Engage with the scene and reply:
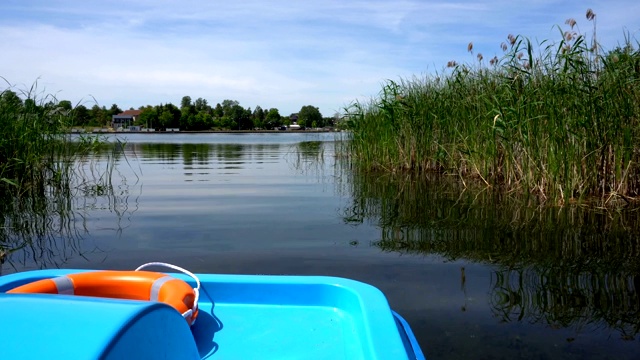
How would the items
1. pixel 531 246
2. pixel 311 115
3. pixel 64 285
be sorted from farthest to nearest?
pixel 311 115 → pixel 531 246 → pixel 64 285

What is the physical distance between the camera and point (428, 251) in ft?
15.0

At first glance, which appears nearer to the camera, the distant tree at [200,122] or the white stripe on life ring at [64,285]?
the white stripe on life ring at [64,285]

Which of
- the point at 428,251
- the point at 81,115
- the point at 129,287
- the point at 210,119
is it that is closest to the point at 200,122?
the point at 210,119

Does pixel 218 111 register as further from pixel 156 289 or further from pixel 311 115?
pixel 156 289

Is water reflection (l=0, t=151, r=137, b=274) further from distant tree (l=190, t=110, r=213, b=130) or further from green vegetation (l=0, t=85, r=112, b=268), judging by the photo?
distant tree (l=190, t=110, r=213, b=130)

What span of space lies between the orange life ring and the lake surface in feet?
3.89

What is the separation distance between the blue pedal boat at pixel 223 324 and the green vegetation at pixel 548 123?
483 cm

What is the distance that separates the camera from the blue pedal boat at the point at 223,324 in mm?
1255

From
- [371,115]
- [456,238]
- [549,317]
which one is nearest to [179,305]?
[549,317]

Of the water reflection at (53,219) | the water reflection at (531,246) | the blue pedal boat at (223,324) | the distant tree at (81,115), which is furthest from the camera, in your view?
the distant tree at (81,115)

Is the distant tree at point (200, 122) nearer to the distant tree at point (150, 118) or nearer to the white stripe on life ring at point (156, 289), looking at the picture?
the distant tree at point (150, 118)

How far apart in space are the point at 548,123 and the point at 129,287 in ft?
18.4

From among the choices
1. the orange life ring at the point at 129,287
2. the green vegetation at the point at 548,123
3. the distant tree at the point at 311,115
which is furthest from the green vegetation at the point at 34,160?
the distant tree at the point at 311,115

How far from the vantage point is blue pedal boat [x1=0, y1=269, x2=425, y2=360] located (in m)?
1.25
